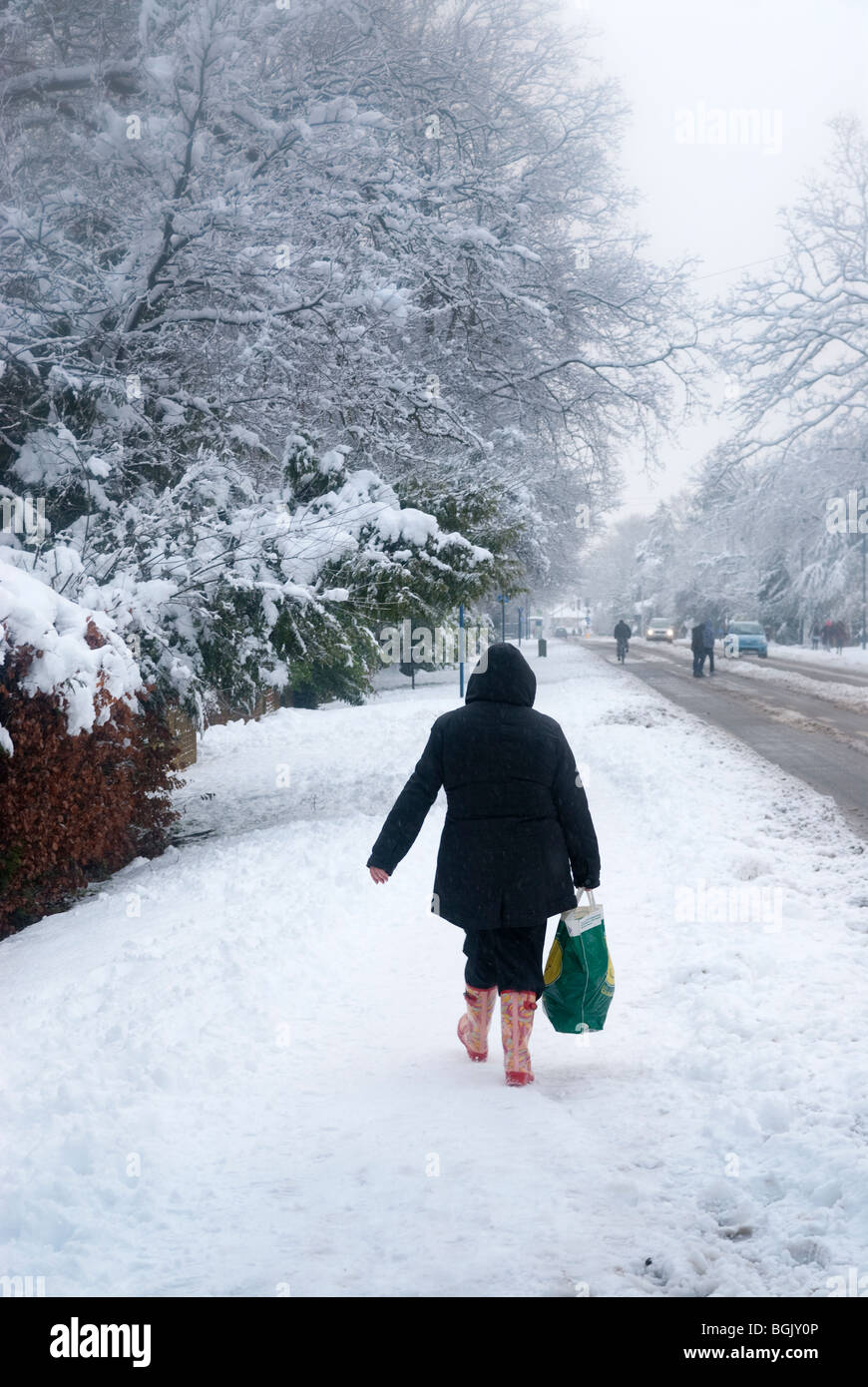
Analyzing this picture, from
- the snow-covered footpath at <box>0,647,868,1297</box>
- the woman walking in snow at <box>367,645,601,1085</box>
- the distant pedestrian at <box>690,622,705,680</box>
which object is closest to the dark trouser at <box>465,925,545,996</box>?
the woman walking in snow at <box>367,645,601,1085</box>

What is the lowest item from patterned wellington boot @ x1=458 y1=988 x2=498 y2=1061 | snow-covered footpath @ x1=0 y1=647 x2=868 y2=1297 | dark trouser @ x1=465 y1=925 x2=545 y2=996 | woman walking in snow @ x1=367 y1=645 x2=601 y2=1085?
snow-covered footpath @ x1=0 y1=647 x2=868 y2=1297

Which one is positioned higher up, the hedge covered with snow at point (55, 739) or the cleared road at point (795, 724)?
the hedge covered with snow at point (55, 739)

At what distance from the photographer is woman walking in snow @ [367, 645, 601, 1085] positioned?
4.75 m

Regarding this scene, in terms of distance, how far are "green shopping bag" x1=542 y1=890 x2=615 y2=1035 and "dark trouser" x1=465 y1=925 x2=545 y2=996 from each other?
111 millimetres

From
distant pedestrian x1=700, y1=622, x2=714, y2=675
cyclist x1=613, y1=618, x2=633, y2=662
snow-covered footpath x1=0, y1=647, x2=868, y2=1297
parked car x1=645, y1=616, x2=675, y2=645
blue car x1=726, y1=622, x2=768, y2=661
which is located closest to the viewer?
snow-covered footpath x1=0, y1=647, x2=868, y2=1297

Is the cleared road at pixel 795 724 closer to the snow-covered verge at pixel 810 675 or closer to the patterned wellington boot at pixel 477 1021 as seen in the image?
the snow-covered verge at pixel 810 675

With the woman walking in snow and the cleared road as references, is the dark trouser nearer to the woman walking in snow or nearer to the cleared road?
the woman walking in snow

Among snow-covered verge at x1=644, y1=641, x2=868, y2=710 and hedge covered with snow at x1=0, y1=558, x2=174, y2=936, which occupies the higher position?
hedge covered with snow at x1=0, y1=558, x2=174, y2=936

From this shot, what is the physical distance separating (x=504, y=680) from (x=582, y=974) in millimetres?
1237

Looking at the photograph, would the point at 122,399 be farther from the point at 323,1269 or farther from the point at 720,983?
the point at 323,1269

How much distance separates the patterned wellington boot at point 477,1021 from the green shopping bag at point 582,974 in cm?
28

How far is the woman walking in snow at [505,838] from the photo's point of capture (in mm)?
4750

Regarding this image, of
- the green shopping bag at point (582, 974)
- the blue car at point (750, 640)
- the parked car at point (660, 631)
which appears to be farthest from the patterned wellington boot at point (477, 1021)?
the parked car at point (660, 631)
